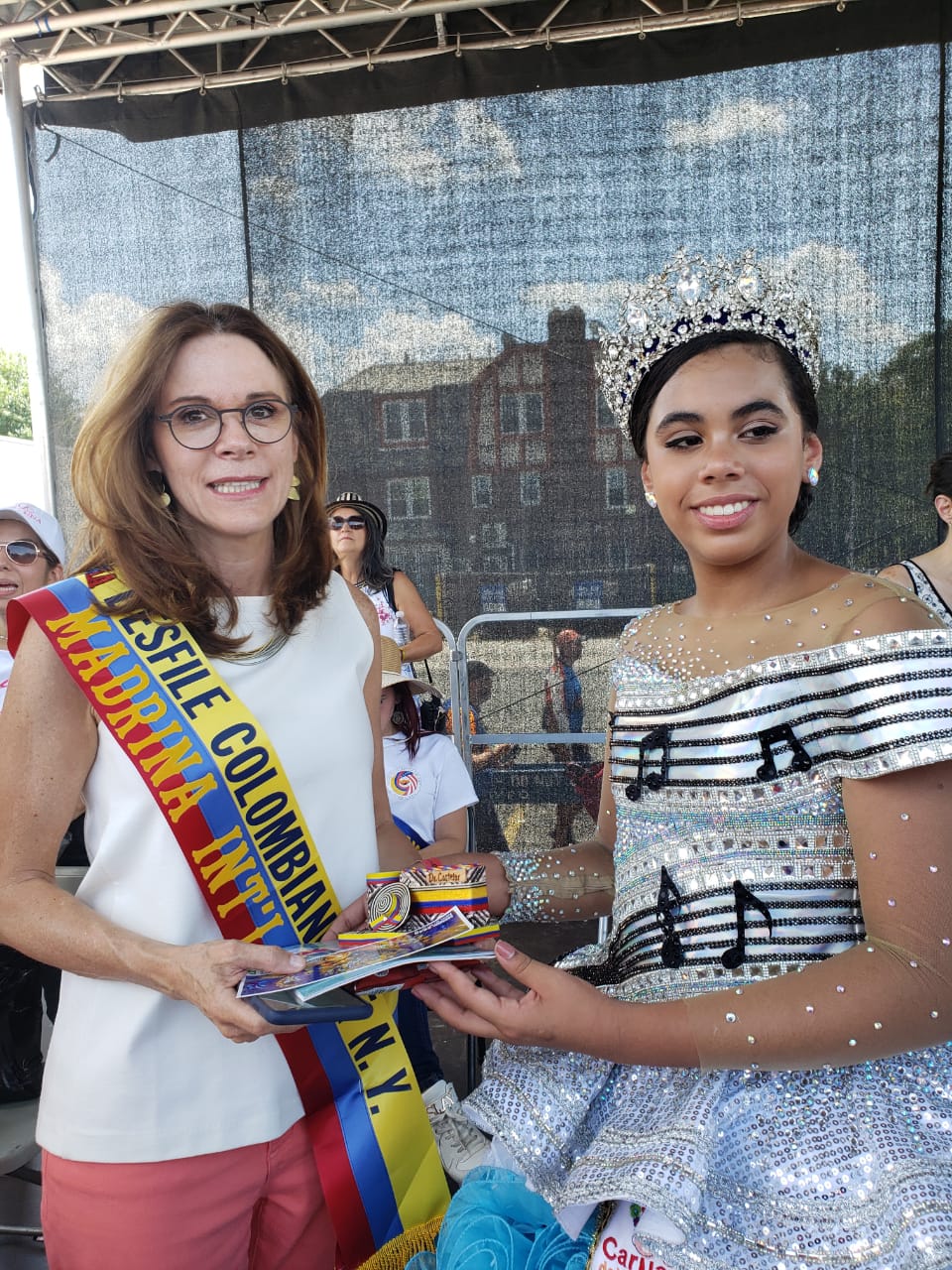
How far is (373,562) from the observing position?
5422 millimetres

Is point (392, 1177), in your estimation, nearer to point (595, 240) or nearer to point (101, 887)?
point (101, 887)

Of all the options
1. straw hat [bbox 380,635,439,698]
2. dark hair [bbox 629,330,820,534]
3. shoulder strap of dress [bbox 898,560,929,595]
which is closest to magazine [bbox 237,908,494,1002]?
dark hair [bbox 629,330,820,534]

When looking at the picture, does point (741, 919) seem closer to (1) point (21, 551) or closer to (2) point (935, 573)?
(2) point (935, 573)

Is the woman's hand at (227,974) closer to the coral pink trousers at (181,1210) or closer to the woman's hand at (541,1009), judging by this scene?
the woman's hand at (541,1009)

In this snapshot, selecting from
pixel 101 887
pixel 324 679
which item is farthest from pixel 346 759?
pixel 101 887

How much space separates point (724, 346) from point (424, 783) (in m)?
2.48

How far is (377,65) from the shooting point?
18.5 ft

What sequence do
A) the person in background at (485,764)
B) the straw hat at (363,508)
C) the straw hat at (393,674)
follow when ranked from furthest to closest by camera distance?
the person in background at (485,764), the straw hat at (363,508), the straw hat at (393,674)

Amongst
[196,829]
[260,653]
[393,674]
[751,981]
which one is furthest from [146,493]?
[393,674]

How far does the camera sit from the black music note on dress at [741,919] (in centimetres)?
134

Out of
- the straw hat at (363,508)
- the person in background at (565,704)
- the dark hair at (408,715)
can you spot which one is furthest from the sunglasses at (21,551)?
the person in background at (565,704)

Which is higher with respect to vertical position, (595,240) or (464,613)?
(595,240)

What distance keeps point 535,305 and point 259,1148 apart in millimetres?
4928

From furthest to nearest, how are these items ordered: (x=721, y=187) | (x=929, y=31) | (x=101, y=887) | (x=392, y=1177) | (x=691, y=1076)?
(x=721, y=187), (x=929, y=31), (x=392, y=1177), (x=101, y=887), (x=691, y=1076)
